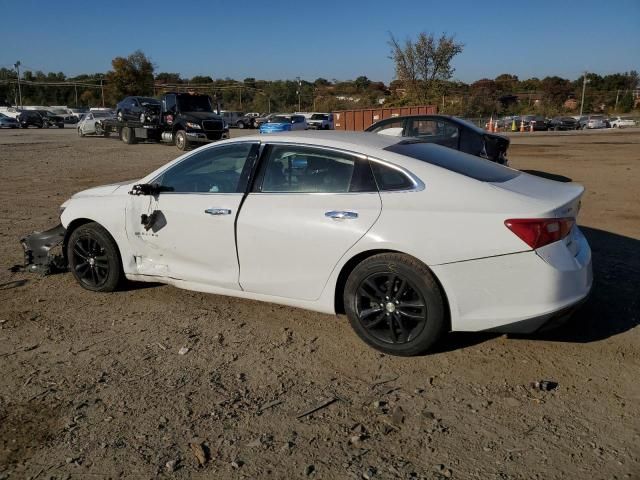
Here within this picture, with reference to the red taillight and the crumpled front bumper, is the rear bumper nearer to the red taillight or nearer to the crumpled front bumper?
the red taillight

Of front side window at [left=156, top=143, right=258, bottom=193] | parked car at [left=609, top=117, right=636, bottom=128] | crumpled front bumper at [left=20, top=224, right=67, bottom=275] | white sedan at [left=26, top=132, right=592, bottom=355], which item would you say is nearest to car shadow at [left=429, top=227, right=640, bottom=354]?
white sedan at [left=26, top=132, right=592, bottom=355]

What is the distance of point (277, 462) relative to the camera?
2.81 m

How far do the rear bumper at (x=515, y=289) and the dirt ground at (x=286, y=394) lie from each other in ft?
1.23

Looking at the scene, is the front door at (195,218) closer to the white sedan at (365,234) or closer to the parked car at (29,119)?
the white sedan at (365,234)

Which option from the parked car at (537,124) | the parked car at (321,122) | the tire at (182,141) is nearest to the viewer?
the tire at (182,141)

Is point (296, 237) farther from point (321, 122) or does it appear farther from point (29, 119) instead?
point (29, 119)

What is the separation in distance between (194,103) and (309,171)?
21188 mm

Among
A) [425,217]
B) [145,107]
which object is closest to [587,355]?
[425,217]

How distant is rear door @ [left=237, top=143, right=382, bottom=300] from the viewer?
396 centimetres

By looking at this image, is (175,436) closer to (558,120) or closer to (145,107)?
(145,107)

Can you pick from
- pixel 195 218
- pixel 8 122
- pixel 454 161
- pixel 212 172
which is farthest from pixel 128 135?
pixel 8 122

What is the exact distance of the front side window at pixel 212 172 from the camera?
14.9 feet

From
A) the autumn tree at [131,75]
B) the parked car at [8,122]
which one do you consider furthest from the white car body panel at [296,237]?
the autumn tree at [131,75]

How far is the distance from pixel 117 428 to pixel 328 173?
2219 millimetres
